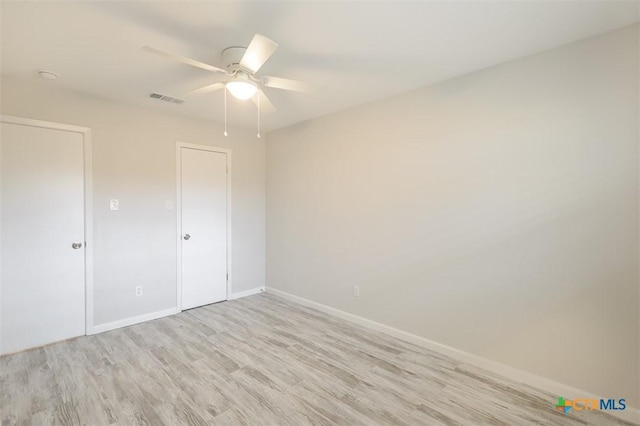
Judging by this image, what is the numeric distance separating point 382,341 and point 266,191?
2.75m

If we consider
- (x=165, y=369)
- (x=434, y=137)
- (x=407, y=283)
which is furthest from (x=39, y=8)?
(x=407, y=283)

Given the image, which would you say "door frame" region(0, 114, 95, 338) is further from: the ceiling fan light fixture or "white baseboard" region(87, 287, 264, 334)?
the ceiling fan light fixture

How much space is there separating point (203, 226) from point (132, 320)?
1.34m

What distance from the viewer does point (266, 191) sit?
184 inches

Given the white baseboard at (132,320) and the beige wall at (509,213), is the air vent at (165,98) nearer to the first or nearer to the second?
the beige wall at (509,213)

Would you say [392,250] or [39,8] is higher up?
[39,8]

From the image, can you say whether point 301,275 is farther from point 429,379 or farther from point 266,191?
point 429,379

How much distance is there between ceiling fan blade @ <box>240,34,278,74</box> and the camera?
1.67 meters

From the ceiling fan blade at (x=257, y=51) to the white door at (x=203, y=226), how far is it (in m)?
2.26

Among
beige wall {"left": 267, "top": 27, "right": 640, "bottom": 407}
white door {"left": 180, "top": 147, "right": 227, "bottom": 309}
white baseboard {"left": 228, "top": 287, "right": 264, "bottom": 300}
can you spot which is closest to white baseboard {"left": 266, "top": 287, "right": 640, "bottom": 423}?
beige wall {"left": 267, "top": 27, "right": 640, "bottom": 407}

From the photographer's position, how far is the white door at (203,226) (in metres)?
3.85

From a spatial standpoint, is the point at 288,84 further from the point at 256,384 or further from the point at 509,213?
the point at 256,384

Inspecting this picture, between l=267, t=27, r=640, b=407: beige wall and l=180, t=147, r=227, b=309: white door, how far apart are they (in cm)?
164

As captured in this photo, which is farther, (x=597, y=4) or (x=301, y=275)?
(x=301, y=275)
